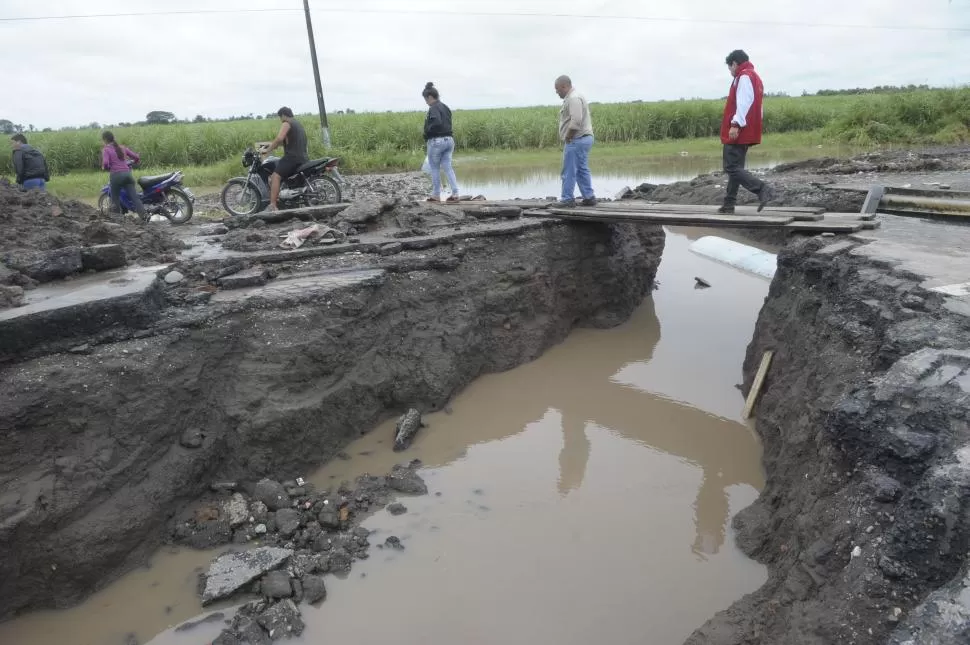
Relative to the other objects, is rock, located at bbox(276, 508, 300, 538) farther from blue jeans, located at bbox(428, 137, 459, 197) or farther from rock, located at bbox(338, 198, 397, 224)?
blue jeans, located at bbox(428, 137, 459, 197)

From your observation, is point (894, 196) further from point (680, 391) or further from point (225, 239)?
point (225, 239)

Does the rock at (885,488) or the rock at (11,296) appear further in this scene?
the rock at (11,296)

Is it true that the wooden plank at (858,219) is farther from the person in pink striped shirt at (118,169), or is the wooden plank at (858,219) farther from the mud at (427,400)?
the person in pink striped shirt at (118,169)

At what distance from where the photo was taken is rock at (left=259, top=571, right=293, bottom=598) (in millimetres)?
3414

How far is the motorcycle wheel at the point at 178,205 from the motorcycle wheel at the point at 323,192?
2.02 metres

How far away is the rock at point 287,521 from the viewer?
3.93m

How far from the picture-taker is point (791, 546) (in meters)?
3.21

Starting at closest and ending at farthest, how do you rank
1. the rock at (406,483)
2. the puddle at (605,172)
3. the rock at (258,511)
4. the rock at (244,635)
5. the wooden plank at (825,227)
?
the rock at (244,635) < the rock at (258,511) < the rock at (406,483) < the wooden plank at (825,227) < the puddle at (605,172)

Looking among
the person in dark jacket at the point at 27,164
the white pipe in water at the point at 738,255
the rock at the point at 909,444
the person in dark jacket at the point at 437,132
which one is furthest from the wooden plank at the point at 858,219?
the person in dark jacket at the point at 27,164

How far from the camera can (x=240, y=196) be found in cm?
841

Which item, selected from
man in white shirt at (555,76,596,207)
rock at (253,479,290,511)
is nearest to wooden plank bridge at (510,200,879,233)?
man in white shirt at (555,76,596,207)

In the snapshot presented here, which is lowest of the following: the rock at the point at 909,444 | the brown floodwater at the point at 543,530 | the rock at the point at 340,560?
the brown floodwater at the point at 543,530

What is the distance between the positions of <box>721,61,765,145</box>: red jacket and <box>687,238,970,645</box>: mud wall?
67.1 inches

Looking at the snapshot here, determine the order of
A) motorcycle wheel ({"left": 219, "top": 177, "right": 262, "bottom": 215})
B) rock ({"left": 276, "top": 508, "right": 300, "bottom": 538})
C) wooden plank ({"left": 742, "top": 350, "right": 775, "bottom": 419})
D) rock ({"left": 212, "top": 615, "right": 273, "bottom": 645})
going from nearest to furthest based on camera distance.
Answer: rock ({"left": 212, "top": 615, "right": 273, "bottom": 645})
rock ({"left": 276, "top": 508, "right": 300, "bottom": 538})
wooden plank ({"left": 742, "top": 350, "right": 775, "bottom": 419})
motorcycle wheel ({"left": 219, "top": 177, "right": 262, "bottom": 215})
